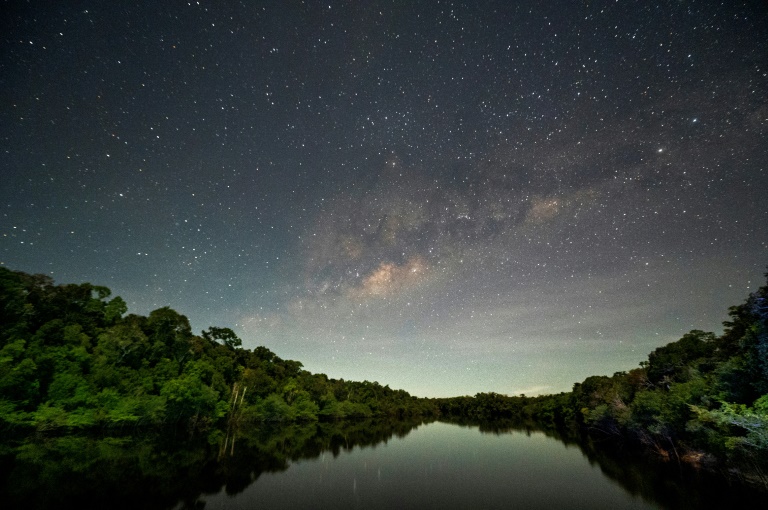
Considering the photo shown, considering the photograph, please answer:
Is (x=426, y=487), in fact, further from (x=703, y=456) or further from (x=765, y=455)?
(x=703, y=456)

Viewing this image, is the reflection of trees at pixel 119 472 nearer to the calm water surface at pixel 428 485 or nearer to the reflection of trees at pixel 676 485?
the calm water surface at pixel 428 485

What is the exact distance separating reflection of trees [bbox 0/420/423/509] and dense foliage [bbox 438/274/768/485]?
83.9 feet

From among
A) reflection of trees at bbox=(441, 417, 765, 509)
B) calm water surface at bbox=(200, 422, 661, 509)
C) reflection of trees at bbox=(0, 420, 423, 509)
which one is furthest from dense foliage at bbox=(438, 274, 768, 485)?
reflection of trees at bbox=(0, 420, 423, 509)

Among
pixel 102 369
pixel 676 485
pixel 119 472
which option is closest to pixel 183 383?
pixel 102 369

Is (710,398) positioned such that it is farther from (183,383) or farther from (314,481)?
(183,383)

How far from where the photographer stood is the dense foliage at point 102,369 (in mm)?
28062

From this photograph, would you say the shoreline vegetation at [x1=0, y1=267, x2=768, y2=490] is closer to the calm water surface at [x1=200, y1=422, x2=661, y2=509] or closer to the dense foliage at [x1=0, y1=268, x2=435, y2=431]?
the dense foliage at [x1=0, y1=268, x2=435, y2=431]

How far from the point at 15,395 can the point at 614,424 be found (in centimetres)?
7713

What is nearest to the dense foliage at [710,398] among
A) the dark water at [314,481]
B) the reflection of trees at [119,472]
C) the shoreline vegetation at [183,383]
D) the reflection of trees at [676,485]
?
the shoreline vegetation at [183,383]

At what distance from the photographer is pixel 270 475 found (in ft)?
59.3

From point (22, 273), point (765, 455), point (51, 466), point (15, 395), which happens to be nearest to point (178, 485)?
point (51, 466)

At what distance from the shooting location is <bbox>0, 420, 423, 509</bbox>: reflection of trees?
1153 centimetres

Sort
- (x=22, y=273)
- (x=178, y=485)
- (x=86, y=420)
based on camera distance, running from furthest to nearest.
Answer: (x=22, y=273), (x=86, y=420), (x=178, y=485)

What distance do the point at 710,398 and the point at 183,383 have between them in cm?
5615
